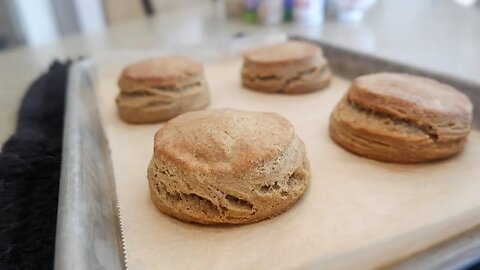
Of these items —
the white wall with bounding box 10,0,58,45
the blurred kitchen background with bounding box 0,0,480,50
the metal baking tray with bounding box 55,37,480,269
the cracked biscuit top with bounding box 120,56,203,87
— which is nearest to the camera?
the metal baking tray with bounding box 55,37,480,269

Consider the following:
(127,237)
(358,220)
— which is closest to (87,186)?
(127,237)

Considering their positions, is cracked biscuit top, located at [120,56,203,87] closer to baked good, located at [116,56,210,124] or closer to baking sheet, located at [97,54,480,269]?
baked good, located at [116,56,210,124]

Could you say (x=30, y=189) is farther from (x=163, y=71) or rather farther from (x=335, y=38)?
(x=335, y=38)

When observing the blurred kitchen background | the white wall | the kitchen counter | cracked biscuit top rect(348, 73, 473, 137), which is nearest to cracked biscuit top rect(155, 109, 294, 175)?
cracked biscuit top rect(348, 73, 473, 137)

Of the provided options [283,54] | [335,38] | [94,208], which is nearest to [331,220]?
[94,208]

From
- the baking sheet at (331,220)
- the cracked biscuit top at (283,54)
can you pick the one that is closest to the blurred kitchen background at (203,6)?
the cracked biscuit top at (283,54)

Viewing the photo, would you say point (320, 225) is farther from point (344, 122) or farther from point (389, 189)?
point (344, 122)
